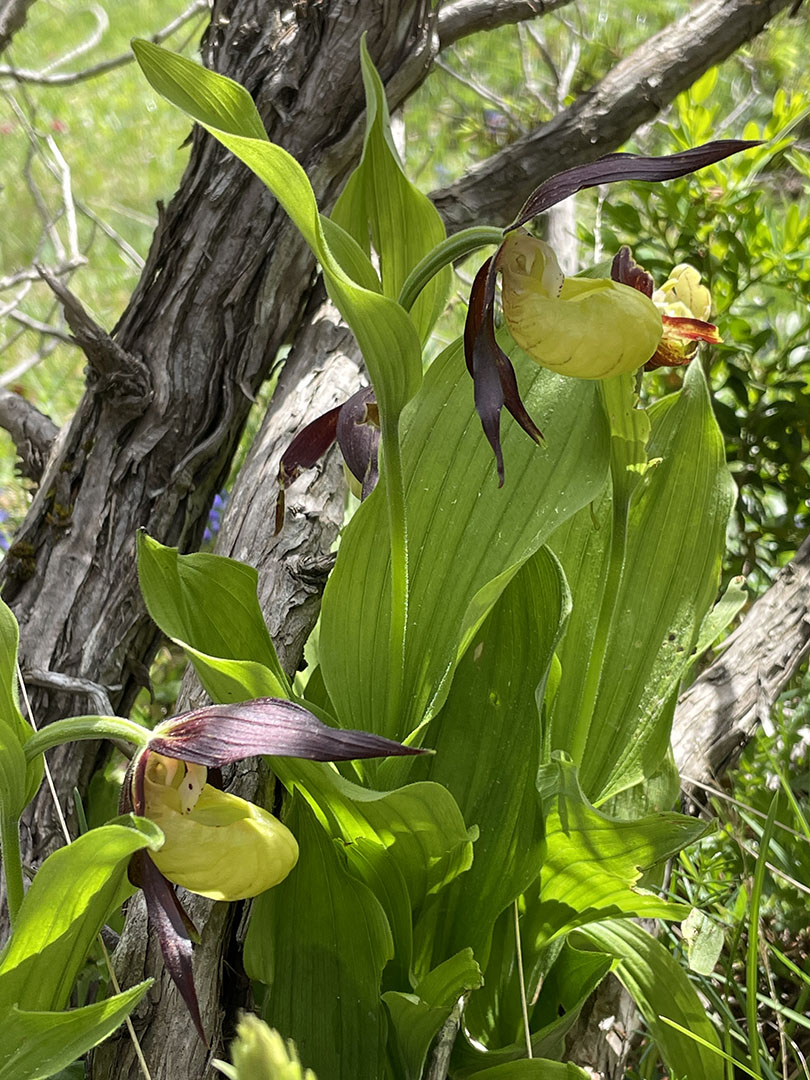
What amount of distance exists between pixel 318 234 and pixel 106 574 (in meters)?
0.73

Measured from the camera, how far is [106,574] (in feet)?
3.96

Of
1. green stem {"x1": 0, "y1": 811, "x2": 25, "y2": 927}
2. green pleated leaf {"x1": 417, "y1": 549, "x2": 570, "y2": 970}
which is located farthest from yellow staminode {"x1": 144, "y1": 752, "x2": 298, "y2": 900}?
green pleated leaf {"x1": 417, "y1": 549, "x2": 570, "y2": 970}

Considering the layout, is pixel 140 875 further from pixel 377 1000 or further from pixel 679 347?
pixel 679 347

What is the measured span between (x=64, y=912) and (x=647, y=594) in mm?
567

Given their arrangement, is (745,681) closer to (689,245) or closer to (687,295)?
(687,295)

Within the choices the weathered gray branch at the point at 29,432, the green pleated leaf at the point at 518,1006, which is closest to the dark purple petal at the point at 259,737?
the green pleated leaf at the point at 518,1006

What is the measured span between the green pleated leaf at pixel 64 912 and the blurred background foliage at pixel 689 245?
508 mm

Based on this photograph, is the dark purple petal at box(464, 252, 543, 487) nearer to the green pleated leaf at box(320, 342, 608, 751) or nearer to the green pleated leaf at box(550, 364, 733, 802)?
the green pleated leaf at box(320, 342, 608, 751)

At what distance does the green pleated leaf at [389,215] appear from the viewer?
0.76 metres

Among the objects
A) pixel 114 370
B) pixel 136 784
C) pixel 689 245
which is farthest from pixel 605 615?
pixel 689 245

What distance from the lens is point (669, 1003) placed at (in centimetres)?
81

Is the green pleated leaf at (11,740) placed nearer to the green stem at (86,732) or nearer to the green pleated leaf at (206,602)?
the green stem at (86,732)

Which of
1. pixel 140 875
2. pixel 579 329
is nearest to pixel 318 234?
pixel 579 329

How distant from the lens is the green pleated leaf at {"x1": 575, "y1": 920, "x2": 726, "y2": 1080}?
0.81m
